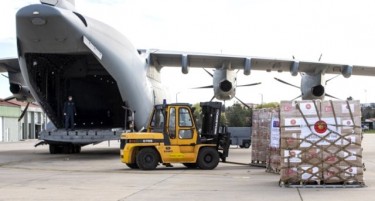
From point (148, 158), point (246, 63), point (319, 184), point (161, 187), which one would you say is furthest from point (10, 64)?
point (319, 184)

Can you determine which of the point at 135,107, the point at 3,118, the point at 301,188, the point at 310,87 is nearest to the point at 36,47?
the point at 135,107

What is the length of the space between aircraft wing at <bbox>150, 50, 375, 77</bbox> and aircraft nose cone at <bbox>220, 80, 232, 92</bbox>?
1.10 meters

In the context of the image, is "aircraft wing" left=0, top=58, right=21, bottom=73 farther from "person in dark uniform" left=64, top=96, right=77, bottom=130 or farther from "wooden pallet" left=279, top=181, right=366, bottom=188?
"wooden pallet" left=279, top=181, right=366, bottom=188

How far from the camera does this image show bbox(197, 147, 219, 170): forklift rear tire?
51.3ft

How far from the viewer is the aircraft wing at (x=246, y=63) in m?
25.4

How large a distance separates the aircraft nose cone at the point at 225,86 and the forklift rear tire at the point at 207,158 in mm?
9662

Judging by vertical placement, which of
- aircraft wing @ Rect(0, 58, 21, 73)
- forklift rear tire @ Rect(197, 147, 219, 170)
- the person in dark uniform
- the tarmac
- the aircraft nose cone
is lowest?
the tarmac

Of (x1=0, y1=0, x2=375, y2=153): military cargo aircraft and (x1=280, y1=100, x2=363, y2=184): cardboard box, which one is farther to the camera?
(x1=0, y1=0, x2=375, y2=153): military cargo aircraft

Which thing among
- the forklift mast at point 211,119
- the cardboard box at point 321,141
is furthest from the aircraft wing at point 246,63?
the cardboard box at point 321,141

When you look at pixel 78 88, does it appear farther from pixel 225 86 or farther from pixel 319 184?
pixel 319 184

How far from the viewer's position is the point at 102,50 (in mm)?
19281

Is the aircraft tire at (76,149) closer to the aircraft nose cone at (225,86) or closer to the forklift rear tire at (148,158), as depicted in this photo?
the aircraft nose cone at (225,86)

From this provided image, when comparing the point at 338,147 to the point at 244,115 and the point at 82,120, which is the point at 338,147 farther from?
the point at 244,115

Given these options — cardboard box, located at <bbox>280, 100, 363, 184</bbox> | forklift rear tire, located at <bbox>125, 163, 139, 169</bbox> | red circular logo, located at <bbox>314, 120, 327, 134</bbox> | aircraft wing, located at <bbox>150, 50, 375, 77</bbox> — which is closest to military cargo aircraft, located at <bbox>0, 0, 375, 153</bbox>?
aircraft wing, located at <bbox>150, 50, 375, 77</bbox>
